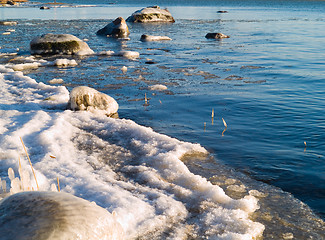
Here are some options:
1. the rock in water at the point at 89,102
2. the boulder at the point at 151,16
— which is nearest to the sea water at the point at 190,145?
the rock in water at the point at 89,102

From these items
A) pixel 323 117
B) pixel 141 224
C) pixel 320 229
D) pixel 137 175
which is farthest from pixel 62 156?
pixel 323 117

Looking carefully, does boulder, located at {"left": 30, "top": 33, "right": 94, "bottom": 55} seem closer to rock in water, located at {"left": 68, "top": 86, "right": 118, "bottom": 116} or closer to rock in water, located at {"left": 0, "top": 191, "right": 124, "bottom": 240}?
rock in water, located at {"left": 68, "top": 86, "right": 118, "bottom": 116}

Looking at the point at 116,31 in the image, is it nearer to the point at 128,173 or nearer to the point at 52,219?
the point at 128,173

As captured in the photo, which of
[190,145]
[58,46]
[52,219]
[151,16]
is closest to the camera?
[52,219]

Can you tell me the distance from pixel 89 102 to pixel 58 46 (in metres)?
9.46

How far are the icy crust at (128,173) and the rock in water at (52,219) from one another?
2.47ft

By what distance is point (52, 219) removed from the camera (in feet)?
8.75

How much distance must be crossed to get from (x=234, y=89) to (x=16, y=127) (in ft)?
18.8

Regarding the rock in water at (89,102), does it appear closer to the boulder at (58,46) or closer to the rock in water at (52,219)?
the rock in water at (52,219)

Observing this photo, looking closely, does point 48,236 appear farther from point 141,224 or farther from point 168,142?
point 168,142

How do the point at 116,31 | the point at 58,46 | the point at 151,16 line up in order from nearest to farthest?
1. the point at 58,46
2. the point at 116,31
3. the point at 151,16

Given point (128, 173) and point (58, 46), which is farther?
point (58, 46)

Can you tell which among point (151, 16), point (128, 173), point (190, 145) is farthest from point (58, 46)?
point (151, 16)

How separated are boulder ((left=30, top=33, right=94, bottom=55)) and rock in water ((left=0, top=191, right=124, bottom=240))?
44.7 ft
